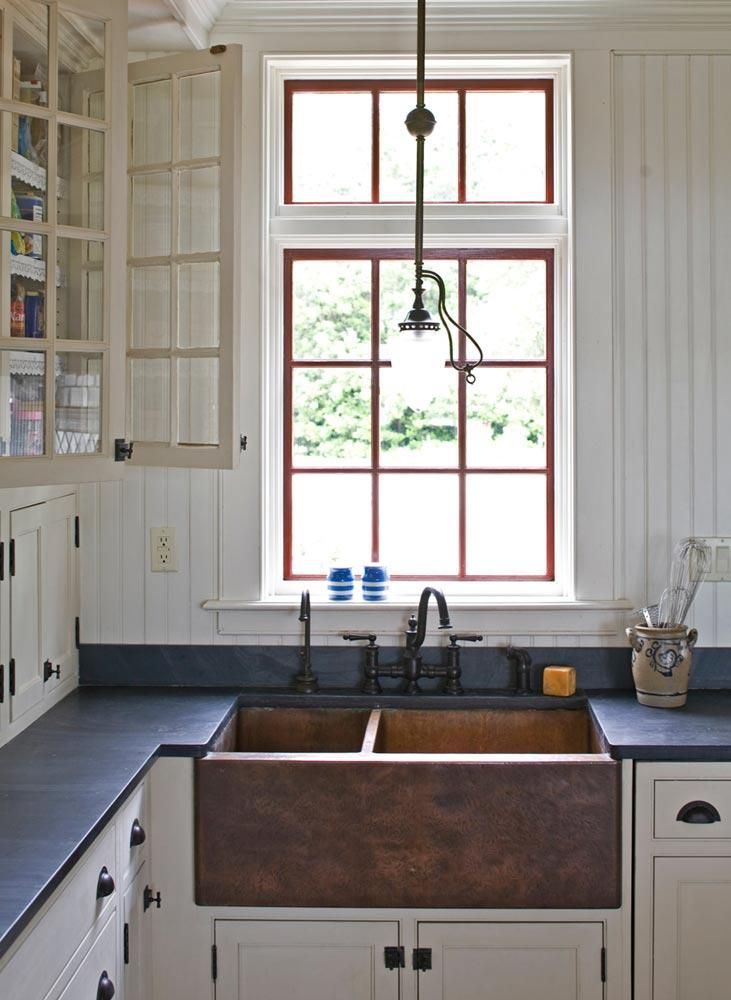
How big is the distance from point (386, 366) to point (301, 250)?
425mm

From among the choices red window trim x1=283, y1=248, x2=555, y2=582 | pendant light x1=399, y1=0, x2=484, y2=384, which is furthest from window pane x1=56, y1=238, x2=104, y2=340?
red window trim x1=283, y1=248, x2=555, y2=582

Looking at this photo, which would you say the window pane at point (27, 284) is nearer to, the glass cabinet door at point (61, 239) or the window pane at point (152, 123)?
the glass cabinet door at point (61, 239)

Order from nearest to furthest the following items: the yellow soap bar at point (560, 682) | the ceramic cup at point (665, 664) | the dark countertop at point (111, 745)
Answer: the dark countertop at point (111, 745)
the ceramic cup at point (665, 664)
the yellow soap bar at point (560, 682)

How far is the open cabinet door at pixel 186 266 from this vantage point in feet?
9.21

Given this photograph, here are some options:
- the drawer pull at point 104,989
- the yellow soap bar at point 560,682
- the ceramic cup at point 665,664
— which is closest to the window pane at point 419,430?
the yellow soap bar at point 560,682

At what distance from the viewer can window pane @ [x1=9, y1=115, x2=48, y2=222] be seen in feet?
7.46

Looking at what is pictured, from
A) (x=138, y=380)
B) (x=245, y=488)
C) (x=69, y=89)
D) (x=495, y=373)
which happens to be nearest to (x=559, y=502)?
(x=495, y=373)

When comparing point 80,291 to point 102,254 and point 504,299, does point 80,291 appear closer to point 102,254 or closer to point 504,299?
point 102,254

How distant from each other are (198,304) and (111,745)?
3.67 ft

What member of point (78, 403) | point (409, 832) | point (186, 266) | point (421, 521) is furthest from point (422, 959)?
point (186, 266)

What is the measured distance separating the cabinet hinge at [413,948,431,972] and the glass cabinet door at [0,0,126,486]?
4.35ft

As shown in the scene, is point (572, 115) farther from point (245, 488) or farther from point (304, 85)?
point (245, 488)

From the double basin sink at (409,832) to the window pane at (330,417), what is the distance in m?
1.04

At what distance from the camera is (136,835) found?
96.7 inches
